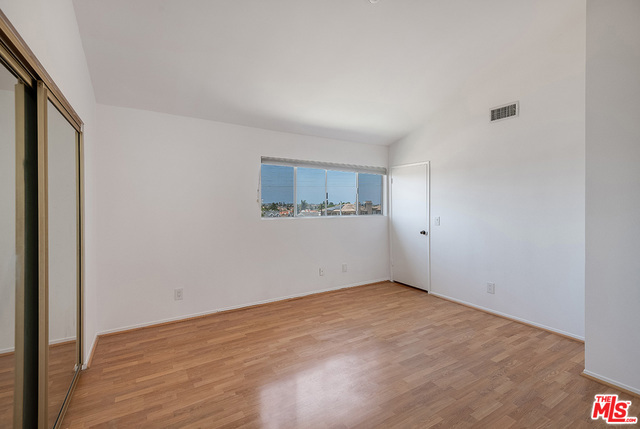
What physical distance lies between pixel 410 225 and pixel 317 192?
5.34ft

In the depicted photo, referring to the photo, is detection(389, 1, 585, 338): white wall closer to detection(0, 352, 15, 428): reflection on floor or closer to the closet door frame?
the closet door frame

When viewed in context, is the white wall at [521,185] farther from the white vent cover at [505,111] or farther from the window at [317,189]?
the window at [317,189]

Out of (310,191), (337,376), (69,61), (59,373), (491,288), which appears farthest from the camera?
(310,191)

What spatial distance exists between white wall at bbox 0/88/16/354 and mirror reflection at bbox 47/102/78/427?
42 centimetres

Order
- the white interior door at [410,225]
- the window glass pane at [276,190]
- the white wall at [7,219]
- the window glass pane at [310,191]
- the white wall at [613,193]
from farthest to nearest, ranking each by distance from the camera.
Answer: the white interior door at [410,225]
the window glass pane at [310,191]
the window glass pane at [276,190]
the white wall at [613,193]
the white wall at [7,219]

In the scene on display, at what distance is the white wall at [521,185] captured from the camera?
289 cm

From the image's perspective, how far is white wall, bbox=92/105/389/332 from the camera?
9.90ft

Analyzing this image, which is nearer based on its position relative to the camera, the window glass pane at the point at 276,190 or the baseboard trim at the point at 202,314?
the baseboard trim at the point at 202,314

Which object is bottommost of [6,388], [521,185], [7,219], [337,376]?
[337,376]

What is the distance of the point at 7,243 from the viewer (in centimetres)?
109

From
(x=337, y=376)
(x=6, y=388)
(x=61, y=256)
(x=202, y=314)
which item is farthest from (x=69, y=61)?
(x=337, y=376)

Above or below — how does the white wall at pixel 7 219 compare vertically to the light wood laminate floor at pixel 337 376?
above

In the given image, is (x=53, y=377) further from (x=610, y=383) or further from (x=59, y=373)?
(x=610, y=383)

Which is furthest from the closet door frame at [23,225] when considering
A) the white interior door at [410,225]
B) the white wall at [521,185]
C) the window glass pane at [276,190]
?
the white interior door at [410,225]
